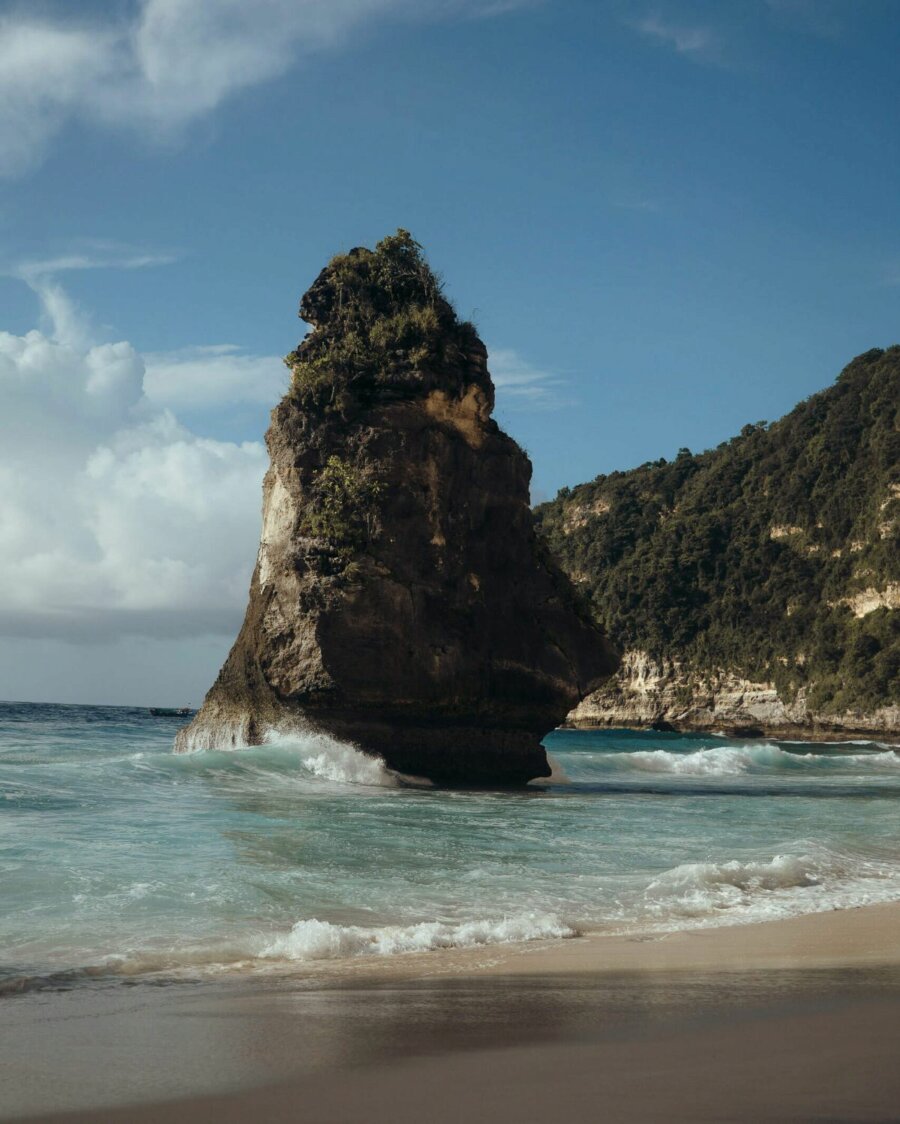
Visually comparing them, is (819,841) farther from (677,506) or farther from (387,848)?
(677,506)

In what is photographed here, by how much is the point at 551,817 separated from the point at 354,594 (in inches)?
271

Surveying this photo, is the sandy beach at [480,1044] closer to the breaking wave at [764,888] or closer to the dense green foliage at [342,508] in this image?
the breaking wave at [764,888]

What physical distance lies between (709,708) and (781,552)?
15.7 m

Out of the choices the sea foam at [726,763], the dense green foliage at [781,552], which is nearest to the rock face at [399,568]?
the sea foam at [726,763]

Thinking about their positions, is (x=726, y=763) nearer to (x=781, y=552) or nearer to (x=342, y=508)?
(x=342, y=508)

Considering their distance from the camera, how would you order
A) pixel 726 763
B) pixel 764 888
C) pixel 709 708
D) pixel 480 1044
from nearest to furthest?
pixel 480 1044 → pixel 764 888 → pixel 726 763 → pixel 709 708

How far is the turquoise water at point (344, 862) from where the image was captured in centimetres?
756

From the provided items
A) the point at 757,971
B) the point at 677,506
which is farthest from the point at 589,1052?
the point at 677,506

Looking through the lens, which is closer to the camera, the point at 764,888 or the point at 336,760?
the point at 764,888

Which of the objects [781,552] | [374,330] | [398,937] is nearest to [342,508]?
[374,330]

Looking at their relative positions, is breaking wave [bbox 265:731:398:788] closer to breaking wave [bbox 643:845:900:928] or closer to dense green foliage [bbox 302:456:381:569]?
dense green foliage [bbox 302:456:381:569]

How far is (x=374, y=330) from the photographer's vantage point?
23500mm

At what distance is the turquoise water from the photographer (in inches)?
298

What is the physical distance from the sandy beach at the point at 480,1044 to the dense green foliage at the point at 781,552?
8279 centimetres
